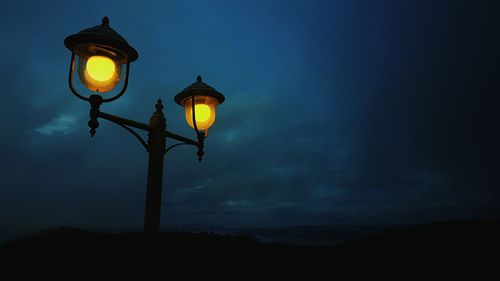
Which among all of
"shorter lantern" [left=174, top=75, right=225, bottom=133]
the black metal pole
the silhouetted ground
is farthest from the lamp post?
the silhouetted ground

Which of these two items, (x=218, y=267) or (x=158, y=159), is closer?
(x=158, y=159)

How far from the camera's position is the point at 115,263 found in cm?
838

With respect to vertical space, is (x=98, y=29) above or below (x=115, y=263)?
above

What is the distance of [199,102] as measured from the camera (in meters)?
4.31

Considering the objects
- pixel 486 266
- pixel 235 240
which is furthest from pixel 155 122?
pixel 486 266

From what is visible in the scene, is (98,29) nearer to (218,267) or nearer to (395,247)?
(218,267)

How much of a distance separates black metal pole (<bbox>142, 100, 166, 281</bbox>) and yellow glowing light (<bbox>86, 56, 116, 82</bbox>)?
2.60ft

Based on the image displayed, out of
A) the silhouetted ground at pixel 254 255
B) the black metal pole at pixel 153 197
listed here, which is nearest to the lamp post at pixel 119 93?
the black metal pole at pixel 153 197

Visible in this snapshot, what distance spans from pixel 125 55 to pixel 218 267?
7.24 metres

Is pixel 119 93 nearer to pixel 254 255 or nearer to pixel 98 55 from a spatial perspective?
pixel 98 55

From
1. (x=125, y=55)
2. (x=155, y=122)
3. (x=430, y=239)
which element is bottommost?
(x=430, y=239)

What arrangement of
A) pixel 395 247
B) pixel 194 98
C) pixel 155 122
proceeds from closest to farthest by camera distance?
1. pixel 155 122
2. pixel 194 98
3. pixel 395 247

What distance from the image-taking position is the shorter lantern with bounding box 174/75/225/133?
4172 millimetres

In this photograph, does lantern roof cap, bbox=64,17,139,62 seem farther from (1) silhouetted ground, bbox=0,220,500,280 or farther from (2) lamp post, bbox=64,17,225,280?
(1) silhouetted ground, bbox=0,220,500,280
